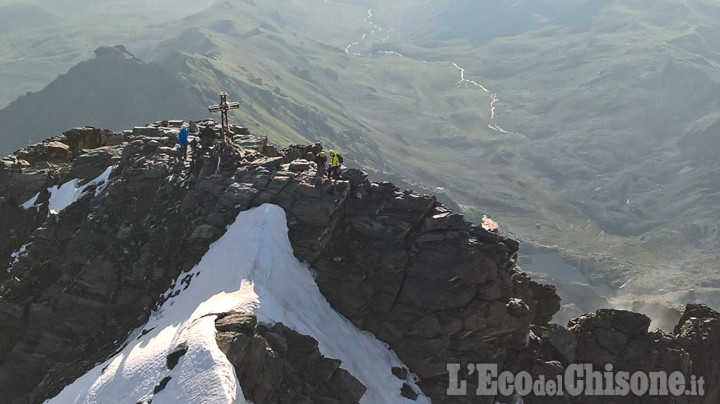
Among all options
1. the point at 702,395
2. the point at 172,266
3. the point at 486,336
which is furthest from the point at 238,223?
the point at 702,395

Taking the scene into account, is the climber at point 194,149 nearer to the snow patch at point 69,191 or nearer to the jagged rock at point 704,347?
the snow patch at point 69,191

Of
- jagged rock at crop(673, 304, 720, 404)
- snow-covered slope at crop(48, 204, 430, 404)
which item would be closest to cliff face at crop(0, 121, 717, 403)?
jagged rock at crop(673, 304, 720, 404)

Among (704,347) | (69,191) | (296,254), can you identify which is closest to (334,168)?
(296,254)

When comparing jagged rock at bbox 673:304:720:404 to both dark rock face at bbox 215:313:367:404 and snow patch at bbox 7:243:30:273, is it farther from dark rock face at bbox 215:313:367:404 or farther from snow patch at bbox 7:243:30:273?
snow patch at bbox 7:243:30:273

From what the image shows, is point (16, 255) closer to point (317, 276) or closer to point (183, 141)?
point (183, 141)

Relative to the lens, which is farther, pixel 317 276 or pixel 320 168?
pixel 320 168

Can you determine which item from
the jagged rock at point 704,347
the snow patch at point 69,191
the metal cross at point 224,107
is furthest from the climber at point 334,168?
the jagged rock at point 704,347

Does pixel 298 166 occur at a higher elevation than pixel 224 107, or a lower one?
lower
